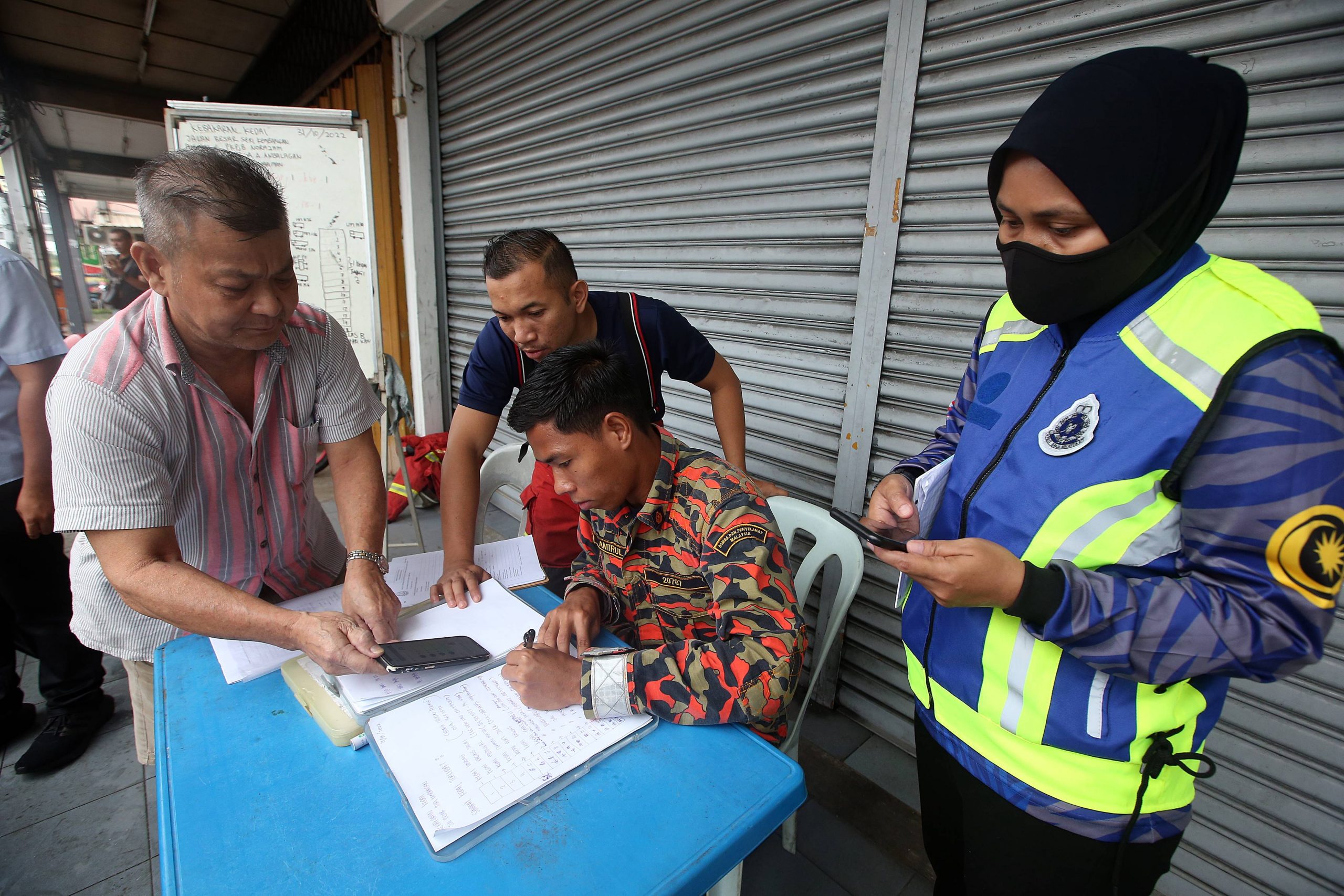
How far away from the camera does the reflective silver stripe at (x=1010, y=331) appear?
1.00 m

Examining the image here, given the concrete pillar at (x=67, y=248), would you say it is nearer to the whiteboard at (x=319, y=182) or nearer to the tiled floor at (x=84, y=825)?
the whiteboard at (x=319, y=182)

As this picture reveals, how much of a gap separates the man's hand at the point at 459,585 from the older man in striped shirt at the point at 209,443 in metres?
A: 0.15

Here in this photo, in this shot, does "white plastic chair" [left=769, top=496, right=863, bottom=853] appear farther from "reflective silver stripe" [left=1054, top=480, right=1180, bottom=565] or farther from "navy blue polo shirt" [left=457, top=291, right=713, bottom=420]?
"reflective silver stripe" [left=1054, top=480, right=1180, bottom=565]

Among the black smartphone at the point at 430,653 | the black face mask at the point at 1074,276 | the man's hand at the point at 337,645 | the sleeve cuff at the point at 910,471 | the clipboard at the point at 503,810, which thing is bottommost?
the clipboard at the point at 503,810

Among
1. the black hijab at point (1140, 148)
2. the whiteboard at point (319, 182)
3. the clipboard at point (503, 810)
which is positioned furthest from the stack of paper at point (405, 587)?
the whiteboard at point (319, 182)

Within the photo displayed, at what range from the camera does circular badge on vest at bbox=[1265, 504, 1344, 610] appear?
2.15 ft

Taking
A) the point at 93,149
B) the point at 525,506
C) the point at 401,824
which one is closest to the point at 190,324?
the point at 401,824

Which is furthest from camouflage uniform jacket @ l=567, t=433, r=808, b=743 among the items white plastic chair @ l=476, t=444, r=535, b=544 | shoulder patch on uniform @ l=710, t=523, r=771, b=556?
white plastic chair @ l=476, t=444, r=535, b=544

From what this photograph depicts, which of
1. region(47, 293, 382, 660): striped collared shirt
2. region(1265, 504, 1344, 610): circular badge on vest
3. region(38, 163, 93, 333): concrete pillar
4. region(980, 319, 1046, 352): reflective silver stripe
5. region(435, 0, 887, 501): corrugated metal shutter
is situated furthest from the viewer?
region(38, 163, 93, 333): concrete pillar

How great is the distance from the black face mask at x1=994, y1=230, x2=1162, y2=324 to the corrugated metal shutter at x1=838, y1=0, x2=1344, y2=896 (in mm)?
1045

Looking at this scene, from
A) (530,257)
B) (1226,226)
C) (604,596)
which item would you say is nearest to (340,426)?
(530,257)

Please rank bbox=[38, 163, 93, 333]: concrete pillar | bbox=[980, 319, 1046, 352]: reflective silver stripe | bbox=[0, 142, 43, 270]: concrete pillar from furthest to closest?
1. bbox=[38, 163, 93, 333]: concrete pillar
2. bbox=[0, 142, 43, 270]: concrete pillar
3. bbox=[980, 319, 1046, 352]: reflective silver stripe

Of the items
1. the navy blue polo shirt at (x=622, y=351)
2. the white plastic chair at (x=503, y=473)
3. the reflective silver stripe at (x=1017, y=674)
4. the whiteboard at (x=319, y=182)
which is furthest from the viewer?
the whiteboard at (x=319, y=182)

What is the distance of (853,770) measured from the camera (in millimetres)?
2254
